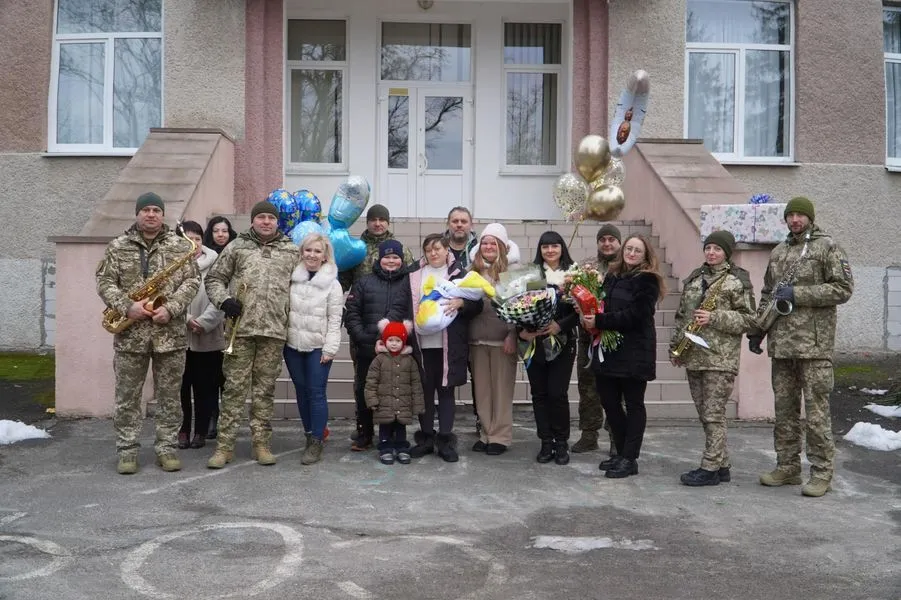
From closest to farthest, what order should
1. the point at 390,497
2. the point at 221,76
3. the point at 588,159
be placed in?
the point at 390,497 → the point at 588,159 → the point at 221,76

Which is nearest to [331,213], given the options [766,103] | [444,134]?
[444,134]

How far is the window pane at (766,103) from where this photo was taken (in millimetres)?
13320

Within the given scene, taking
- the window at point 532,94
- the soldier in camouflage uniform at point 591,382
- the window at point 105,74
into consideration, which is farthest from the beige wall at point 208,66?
the soldier in camouflage uniform at point 591,382

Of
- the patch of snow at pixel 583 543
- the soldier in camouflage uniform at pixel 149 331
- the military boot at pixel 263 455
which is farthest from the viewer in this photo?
the military boot at pixel 263 455

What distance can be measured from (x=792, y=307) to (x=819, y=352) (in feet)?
1.07

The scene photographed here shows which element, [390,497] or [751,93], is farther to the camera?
[751,93]

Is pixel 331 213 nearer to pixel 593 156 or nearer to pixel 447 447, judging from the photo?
pixel 447 447

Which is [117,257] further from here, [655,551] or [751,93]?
[751,93]

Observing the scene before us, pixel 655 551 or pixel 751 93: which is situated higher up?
pixel 751 93

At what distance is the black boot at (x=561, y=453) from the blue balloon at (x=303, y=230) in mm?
2353

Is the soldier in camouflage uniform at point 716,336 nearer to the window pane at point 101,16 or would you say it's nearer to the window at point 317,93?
the window at point 317,93

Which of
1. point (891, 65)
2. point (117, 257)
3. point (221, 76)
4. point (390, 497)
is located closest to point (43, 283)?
point (221, 76)

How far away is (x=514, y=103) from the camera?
13.7 m

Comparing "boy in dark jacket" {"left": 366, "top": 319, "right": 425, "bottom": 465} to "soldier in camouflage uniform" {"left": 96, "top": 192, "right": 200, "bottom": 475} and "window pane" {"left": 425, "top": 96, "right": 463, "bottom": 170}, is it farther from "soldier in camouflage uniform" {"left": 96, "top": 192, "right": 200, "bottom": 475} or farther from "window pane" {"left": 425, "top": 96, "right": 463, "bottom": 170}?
"window pane" {"left": 425, "top": 96, "right": 463, "bottom": 170}
